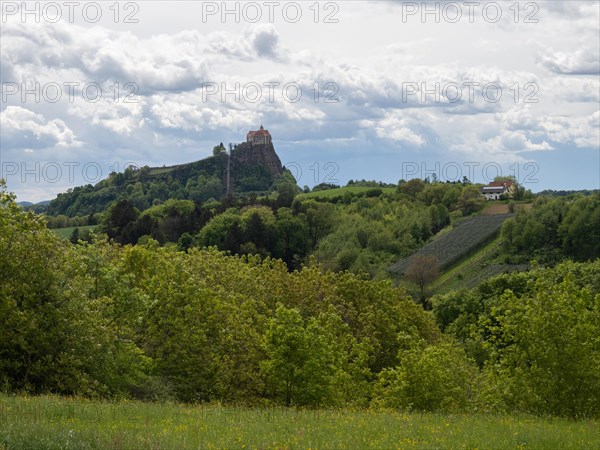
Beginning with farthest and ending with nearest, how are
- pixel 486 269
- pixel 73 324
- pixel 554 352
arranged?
pixel 486 269 < pixel 73 324 < pixel 554 352

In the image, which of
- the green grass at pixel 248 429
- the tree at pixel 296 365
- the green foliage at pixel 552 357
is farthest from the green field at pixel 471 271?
the green grass at pixel 248 429

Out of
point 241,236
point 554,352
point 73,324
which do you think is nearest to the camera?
point 554,352

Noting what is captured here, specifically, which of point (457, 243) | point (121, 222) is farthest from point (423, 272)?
point (121, 222)

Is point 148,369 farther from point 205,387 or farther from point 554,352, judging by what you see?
point 554,352

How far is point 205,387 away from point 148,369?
10.8ft

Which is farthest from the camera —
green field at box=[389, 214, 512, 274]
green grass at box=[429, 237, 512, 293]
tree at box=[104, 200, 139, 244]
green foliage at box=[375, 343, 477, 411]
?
tree at box=[104, 200, 139, 244]

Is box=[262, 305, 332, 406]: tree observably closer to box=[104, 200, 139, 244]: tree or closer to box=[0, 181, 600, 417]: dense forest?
box=[0, 181, 600, 417]: dense forest

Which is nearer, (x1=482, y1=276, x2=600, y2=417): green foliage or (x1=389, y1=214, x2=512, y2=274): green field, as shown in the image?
(x1=482, y1=276, x2=600, y2=417): green foliage

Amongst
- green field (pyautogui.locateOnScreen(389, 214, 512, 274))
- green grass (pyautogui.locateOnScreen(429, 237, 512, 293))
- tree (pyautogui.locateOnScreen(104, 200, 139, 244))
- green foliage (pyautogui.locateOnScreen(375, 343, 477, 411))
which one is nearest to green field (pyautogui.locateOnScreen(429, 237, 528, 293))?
green grass (pyautogui.locateOnScreen(429, 237, 512, 293))

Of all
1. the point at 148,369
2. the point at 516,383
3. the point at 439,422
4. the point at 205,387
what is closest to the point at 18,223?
the point at 148,369

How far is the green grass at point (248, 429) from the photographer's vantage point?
17969 mm

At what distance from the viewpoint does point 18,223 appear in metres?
34.5

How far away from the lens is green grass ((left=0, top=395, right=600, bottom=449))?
18.0 m

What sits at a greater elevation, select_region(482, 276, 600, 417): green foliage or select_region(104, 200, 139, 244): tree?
select_region(104, 200, 139, 244): tree
